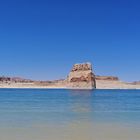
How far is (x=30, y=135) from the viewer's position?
12.1m

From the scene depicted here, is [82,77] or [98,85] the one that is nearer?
[82,77]

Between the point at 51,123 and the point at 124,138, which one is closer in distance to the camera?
the point at 124,138

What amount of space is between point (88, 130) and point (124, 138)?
2.01 m

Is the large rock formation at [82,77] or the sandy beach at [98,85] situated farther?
the sandy beach at [98,85]

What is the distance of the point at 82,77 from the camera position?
13475 centimetres

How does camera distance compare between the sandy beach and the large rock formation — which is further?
the sandy beach

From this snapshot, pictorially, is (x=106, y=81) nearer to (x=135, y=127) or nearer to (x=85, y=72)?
(x=85, y=72)

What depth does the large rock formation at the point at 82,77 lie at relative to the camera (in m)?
134

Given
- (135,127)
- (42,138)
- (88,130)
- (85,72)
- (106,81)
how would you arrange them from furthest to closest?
(106,81) < (85,72) < (135,127) < (88,130) < (42,138)

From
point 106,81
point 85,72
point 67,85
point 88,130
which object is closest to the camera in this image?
point 88,130

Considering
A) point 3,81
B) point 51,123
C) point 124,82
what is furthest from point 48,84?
point 51,123

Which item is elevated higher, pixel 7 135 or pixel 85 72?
pixel 85 72

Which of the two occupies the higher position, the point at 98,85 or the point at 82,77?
the point at 82,77

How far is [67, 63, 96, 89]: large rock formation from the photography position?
440 ft
